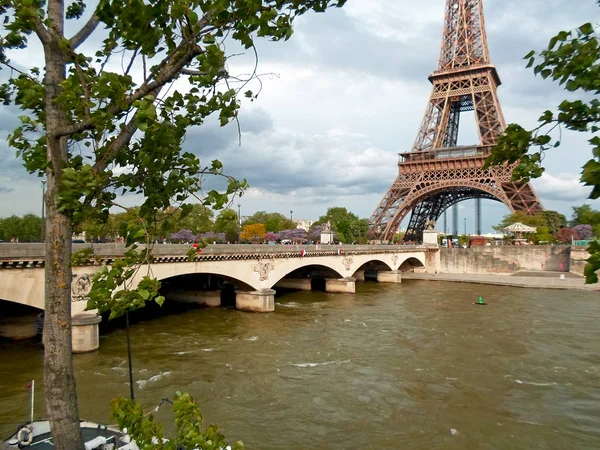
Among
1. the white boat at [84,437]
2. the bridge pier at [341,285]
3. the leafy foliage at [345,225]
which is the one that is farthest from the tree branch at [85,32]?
the leafy foliage at [345,225]

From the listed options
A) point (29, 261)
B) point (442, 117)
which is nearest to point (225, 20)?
point (29, 261)

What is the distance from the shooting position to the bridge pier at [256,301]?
2675 cm

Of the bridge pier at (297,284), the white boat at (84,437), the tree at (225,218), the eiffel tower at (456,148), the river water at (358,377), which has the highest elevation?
the eiffel tower at (456,148)

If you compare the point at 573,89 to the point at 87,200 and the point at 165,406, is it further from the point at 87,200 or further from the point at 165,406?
the point at 165,406

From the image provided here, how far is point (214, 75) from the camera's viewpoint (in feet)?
11.0

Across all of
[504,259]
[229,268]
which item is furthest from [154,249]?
[504,259]

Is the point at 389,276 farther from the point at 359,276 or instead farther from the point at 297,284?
the point at 297,284

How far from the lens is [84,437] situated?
6484mm

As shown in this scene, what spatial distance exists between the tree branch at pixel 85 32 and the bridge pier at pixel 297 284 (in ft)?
123

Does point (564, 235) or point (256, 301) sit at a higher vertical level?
point (564, 235)

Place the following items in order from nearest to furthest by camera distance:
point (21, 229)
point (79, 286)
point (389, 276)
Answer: point (79, 286) < point (389, 276) < point (21, 229)

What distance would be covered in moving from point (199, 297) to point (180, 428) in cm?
2754

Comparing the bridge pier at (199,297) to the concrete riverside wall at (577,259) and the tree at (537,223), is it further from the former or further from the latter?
the tree at (537,223)

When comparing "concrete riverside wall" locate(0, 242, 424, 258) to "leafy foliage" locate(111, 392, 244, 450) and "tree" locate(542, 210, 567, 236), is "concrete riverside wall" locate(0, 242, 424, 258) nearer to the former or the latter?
"leafy foliage" locate(111, 392, 244, 450)
